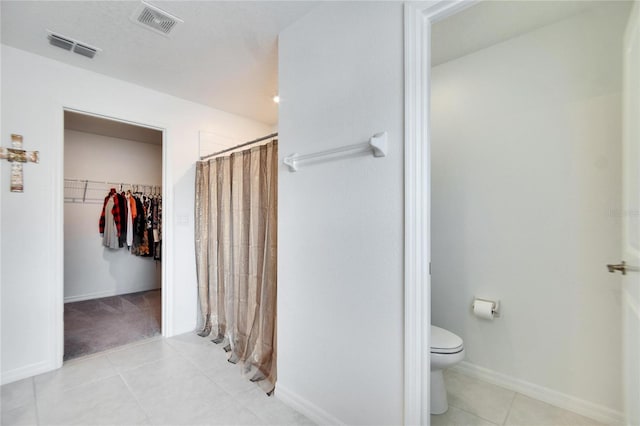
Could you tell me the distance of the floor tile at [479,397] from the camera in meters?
1.66

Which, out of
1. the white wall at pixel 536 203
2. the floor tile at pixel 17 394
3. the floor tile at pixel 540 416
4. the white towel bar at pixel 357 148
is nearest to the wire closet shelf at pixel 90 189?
the floor tile at pixel 17 394

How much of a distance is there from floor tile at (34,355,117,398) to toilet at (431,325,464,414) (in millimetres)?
2205

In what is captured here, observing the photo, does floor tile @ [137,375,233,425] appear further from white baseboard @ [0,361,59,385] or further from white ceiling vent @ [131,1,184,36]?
white ceiling vent @ [131,1,184,36]

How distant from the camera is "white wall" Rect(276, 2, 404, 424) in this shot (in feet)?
4.25

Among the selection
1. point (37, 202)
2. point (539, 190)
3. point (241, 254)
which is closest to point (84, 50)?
point (37, 202)

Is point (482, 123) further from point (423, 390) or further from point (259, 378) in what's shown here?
point (259, 378)

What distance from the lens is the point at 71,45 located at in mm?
1981

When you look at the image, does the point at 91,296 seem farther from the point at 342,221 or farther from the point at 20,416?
the point at 342,221

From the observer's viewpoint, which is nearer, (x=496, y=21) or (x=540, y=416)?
(x=540, y=416)

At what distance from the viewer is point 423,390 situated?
1.19m

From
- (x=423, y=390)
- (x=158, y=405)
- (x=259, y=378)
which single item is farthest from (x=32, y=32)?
(x=423, y=390)

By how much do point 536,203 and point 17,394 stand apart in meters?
3.54

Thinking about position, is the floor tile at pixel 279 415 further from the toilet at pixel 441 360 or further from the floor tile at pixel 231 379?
the toilet at pixel 441 360

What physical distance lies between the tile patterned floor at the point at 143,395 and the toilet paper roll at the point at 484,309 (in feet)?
4.31
